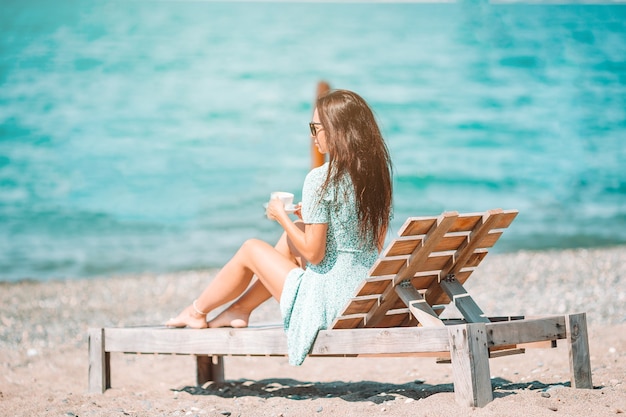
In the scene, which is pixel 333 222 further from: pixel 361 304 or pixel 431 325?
pixel 431 325

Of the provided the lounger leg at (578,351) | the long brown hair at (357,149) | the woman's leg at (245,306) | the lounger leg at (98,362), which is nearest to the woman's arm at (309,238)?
the long brown hair at (357,149)

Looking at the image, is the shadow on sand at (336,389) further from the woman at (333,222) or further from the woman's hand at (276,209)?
the woman's hand at (276,209)

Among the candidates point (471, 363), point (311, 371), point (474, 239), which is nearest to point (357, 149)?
point (474, 239)

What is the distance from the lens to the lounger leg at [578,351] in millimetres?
4078

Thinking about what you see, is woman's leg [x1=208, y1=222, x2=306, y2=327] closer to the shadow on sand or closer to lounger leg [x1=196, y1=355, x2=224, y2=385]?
the shadow on sand

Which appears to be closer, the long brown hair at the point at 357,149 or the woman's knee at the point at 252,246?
the long brown hair at the point at 357,149

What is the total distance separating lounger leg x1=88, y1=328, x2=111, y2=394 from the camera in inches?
197

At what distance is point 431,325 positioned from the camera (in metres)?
3.92

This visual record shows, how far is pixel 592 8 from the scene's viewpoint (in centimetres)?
3061

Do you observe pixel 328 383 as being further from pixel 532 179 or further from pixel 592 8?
pixel 592 8

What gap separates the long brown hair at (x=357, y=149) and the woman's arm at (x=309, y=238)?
0.20m

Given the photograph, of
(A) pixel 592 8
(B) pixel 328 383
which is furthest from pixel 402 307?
(A) pixel 592 8

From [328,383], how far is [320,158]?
3.10 m

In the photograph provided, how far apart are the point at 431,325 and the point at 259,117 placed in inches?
871
